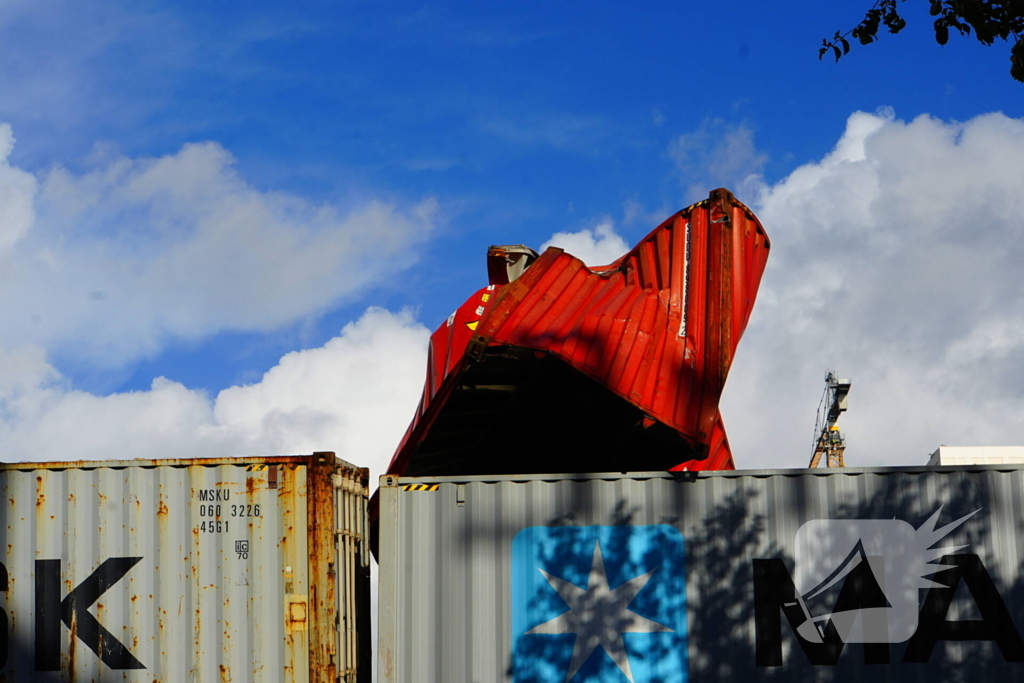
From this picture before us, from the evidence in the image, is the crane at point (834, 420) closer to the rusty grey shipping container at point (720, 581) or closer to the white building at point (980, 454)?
the white building at point (980, 454)

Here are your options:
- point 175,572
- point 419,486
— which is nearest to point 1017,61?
point 419,486

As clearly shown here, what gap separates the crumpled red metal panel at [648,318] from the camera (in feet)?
36.4

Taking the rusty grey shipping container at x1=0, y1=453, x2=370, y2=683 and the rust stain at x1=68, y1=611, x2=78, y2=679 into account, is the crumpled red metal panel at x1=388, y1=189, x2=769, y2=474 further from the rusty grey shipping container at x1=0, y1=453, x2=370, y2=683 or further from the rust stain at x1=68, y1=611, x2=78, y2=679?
the rust stain at x1=68, y1=611, x2=78, y2=679

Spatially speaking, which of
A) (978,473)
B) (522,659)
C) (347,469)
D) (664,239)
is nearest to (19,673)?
(347,469)

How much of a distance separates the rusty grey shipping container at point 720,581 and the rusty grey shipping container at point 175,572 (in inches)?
29.4

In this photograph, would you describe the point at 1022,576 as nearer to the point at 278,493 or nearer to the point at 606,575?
the point at 606,575

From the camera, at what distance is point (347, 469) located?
10398mm

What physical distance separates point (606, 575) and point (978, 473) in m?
3.75

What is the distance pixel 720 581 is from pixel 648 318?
143 inches

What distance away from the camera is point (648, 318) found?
39.0 ft

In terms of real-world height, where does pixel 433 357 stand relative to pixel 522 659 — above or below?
above

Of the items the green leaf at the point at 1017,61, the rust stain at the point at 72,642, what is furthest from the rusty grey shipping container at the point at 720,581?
the green leaf at the point at 1017,61

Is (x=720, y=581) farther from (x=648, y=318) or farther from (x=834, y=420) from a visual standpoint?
(x=834, y=420)

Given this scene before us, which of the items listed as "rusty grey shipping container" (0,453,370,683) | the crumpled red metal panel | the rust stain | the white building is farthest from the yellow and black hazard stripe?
the white building
